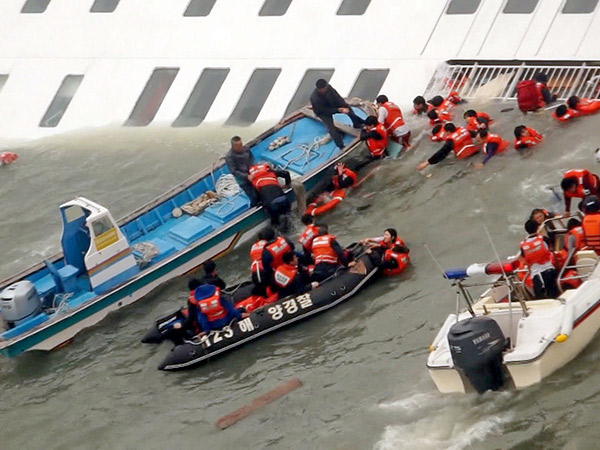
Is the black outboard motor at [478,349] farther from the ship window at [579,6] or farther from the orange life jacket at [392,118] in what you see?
the ship window at [579,6]

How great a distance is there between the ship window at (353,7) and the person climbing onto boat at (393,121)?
2.76m

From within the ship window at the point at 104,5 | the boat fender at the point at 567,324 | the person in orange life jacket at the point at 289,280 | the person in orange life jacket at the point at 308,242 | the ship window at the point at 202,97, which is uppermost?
the ship window at the point at 104,5

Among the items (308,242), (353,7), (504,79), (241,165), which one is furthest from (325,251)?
(353,7)

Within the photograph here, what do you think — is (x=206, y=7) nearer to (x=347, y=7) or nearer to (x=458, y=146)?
(x=347, y=7)

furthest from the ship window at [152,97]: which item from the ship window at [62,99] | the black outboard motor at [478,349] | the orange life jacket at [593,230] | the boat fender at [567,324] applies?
the boat fender at [567,324]

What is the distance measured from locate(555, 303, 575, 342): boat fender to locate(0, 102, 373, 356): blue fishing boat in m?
5.76

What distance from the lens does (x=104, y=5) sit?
816 inches

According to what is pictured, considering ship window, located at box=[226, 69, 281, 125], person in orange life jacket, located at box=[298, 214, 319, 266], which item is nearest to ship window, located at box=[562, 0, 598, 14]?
ship window, located at box=[226, 69, 281, 125]

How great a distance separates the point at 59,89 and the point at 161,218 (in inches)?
232

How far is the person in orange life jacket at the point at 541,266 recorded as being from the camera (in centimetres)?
1061

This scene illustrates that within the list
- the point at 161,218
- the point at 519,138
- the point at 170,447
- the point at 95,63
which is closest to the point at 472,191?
the point at 519,138

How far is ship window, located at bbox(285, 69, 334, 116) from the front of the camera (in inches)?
691

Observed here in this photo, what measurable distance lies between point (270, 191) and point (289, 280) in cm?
217

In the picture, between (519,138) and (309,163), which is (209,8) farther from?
(519,138)
